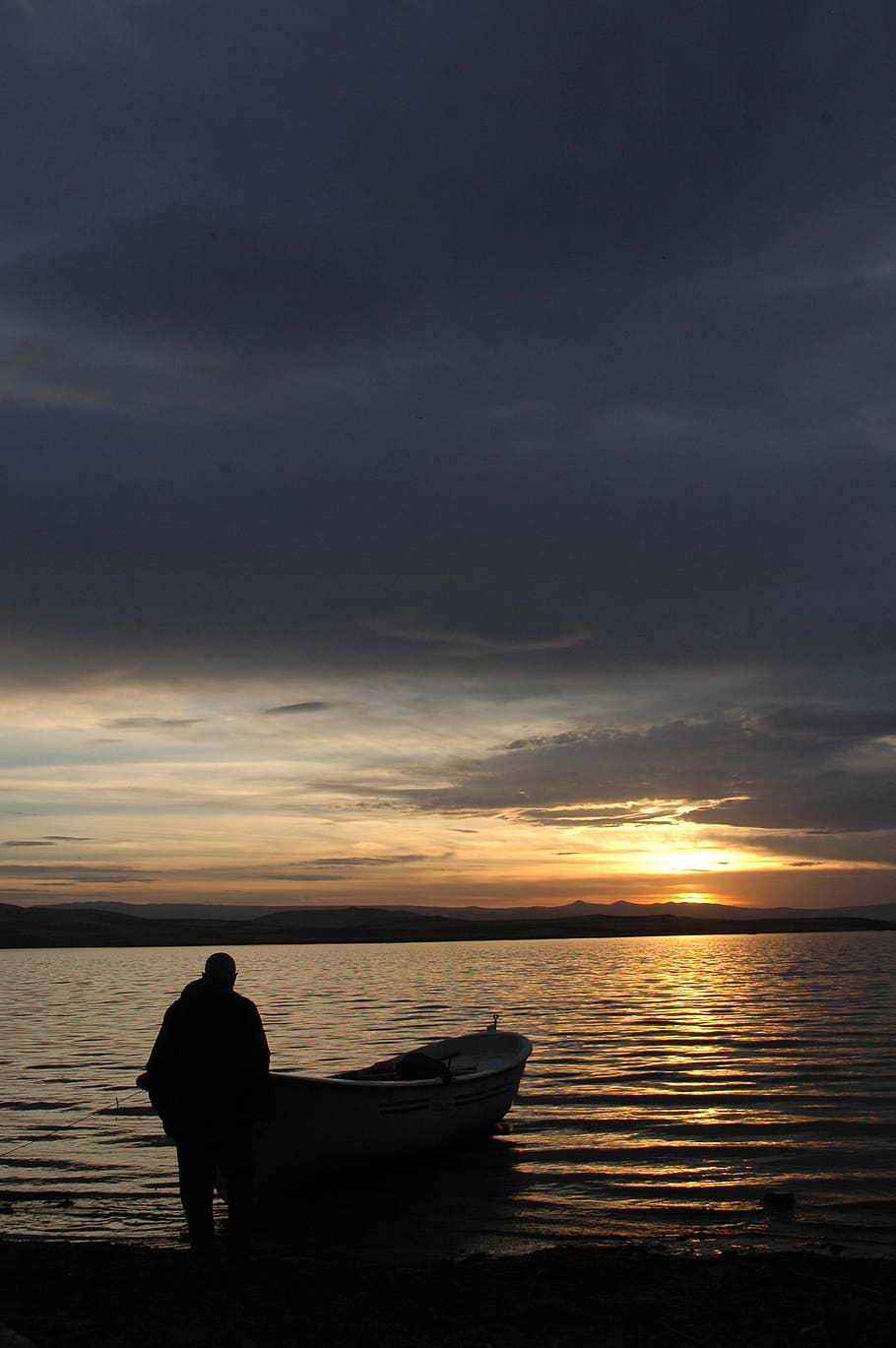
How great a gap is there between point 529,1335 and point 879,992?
54200 millimetres

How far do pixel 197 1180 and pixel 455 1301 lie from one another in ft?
9.07

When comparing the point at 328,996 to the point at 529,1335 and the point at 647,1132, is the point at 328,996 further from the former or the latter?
the point at 529,1335

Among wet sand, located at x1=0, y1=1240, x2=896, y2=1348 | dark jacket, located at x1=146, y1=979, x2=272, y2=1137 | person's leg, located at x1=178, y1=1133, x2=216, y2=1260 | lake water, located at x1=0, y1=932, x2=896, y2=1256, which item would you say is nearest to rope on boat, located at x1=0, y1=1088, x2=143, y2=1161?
lake water, located at x1=0, y1=932, x2=896, y2=1256

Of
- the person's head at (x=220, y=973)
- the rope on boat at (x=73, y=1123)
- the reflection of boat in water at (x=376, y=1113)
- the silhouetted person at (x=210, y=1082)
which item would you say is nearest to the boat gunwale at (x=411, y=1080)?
the reflection of boat in water at (x=376, y=1113)

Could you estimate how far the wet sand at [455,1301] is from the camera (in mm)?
9414

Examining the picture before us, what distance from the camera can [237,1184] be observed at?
36.4 ft

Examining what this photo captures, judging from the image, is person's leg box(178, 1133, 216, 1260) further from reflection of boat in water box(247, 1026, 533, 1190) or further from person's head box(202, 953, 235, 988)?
reflection of boat in water box(247, 1026, 533, 1190)

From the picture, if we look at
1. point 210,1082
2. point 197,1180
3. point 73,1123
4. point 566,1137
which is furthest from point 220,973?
point 73,1123

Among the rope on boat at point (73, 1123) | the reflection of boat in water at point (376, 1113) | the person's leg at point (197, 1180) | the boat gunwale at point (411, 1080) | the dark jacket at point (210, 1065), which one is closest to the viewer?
the dark jacket at point (210, 1065)

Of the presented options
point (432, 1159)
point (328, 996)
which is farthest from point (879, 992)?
point (432, 1159)

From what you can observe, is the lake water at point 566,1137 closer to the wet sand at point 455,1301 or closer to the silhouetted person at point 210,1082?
the wet sand at point 455,1301

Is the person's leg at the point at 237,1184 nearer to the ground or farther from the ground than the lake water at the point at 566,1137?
farther from the ground

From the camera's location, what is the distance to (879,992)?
190ft

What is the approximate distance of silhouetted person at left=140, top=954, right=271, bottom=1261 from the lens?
10.8m
